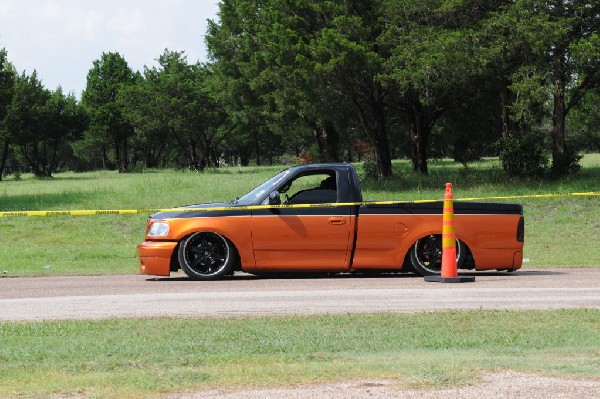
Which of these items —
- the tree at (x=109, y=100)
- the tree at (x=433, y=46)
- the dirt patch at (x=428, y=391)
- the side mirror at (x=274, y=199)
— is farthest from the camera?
the tree at (x=109, y=100)

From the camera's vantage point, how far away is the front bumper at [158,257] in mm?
14000

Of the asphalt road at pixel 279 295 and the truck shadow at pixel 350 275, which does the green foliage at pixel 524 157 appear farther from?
the asphalt road at pixel 279 295

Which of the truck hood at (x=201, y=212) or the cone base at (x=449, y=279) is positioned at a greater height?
the truck hood at (x=201, y=212)

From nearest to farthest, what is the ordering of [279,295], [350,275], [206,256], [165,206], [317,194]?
[279,295] → [206,256] → [317,194] → [350,275] → [165,206]

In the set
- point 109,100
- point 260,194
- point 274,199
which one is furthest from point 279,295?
point 109,100

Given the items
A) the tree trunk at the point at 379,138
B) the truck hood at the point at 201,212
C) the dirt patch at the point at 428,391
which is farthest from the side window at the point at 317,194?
the tree trunk at the point at 379,138

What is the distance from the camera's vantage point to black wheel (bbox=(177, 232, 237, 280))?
1398 cm

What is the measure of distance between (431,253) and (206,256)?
3.25 meters

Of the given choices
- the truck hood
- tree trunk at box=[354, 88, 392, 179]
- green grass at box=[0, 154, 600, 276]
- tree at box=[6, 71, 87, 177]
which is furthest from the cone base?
tree at box=[6, 71, 87, 177]

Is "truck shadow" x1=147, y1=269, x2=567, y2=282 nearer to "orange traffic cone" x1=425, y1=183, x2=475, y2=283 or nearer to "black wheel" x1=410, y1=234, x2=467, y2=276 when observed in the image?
"black wheel" x1=410, y1=234, x2=467, y2=276

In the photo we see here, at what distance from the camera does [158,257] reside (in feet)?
46.0

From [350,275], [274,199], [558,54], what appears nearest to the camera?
[274,199]

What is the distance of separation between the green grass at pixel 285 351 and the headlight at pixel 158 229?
4402 mm

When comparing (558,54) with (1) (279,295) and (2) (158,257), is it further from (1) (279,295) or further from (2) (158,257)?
(1) (279,295)
